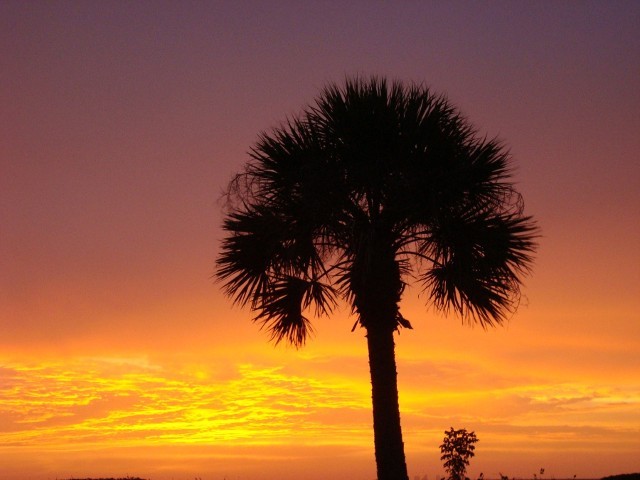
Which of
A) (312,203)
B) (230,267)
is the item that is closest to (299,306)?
(230,267)

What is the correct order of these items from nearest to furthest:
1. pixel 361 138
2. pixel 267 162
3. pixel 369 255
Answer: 1. pixel 369 255
2. pixel 361 138
3. pixel 267 162

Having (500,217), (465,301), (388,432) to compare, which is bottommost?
(388,432)

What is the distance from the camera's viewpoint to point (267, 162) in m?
20.3

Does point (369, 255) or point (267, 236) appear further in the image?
point (267, 236)

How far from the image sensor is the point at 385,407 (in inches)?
731

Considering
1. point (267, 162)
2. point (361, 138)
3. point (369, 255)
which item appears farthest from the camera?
point (267, 162)

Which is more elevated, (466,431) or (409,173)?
(409,173)

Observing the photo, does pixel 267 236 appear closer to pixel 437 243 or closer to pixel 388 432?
pixel 437 243

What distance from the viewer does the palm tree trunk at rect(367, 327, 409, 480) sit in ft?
60.5

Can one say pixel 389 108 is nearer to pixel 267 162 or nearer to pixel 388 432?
pixel 267 162

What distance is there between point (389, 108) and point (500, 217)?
3259mm

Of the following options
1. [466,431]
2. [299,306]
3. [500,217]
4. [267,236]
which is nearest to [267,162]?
[267,236]

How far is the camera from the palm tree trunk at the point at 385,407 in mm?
18453

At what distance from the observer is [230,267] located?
2058cm
